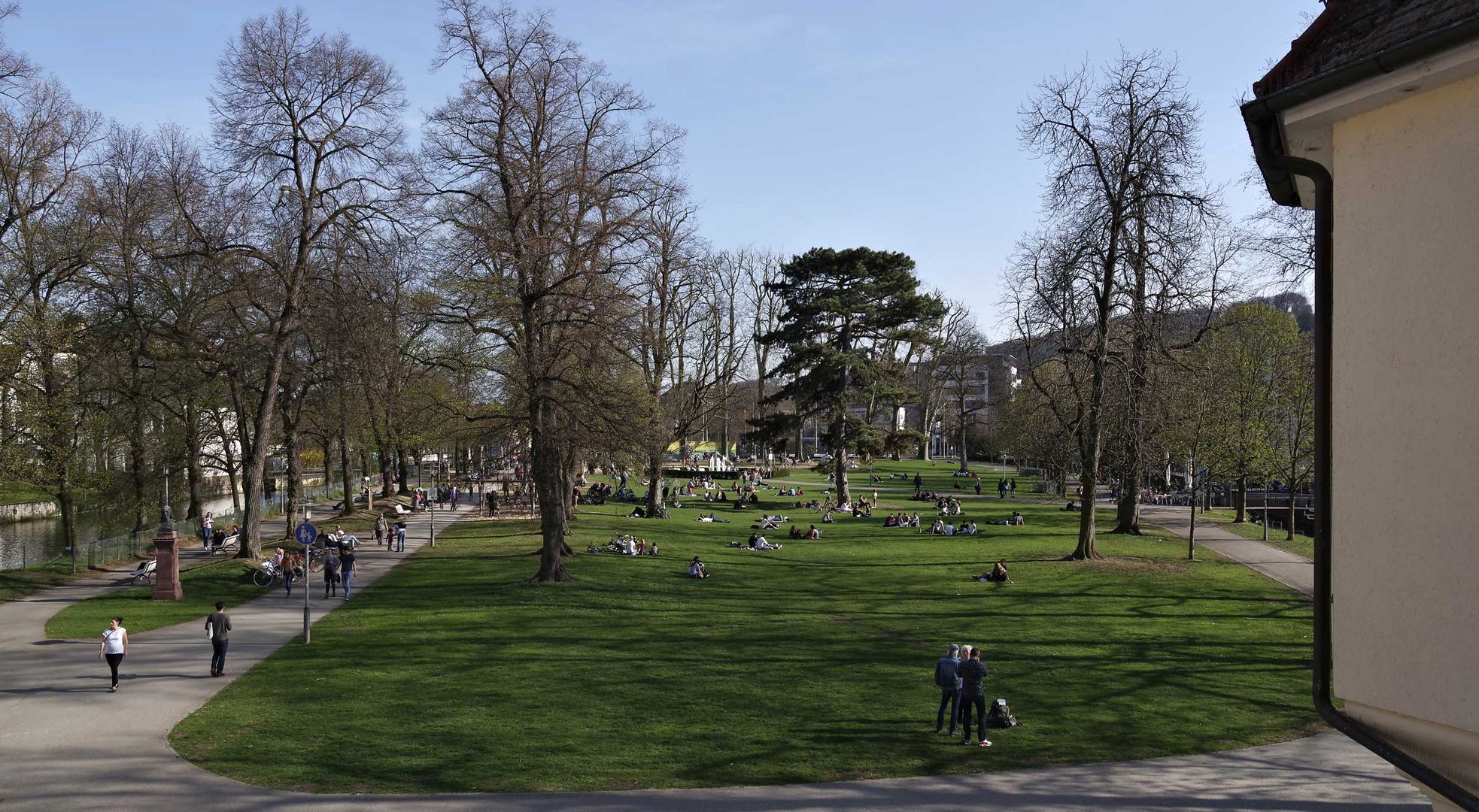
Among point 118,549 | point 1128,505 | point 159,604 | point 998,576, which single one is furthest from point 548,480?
point 1128,505

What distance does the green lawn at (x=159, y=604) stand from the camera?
22.2 meters

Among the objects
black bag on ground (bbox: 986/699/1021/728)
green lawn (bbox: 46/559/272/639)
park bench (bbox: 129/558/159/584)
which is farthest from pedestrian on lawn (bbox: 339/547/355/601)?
black bag on ground (bbox: 986/699/1021/728)

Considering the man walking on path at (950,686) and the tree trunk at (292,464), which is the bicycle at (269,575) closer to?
the tree trunk at (292,464)

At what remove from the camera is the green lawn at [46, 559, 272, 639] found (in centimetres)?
2222

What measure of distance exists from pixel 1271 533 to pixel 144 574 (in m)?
43.5

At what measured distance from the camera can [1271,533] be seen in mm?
43562

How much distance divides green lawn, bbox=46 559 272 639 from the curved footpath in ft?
22.2

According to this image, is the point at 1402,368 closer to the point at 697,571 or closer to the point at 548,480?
the point at 548,480

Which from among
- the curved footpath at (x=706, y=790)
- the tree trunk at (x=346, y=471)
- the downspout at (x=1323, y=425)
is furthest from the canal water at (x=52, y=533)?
the downspout at (x=1323, y=425)

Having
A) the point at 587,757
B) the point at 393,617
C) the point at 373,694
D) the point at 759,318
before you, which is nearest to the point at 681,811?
the point at 587,757

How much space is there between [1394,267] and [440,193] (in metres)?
25.4

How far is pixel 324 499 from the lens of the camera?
2463 inches

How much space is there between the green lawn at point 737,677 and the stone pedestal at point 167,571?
5064mm

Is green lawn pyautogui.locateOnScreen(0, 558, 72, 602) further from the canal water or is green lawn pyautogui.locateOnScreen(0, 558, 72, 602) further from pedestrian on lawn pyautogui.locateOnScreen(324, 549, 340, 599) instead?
pedestrian on lawn pyautogui.locateOnScreen(324, 549, 340, 599)
